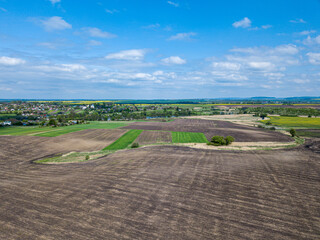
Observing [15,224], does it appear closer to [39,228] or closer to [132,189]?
[39,228]

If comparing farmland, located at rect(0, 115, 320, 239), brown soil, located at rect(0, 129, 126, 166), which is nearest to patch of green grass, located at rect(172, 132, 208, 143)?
brown soil, located at rect(0, 129, 126, 166)

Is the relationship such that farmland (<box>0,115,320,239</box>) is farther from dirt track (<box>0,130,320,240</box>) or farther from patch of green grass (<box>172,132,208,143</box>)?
patch of green grass (<box>172,132,208,143</box>)

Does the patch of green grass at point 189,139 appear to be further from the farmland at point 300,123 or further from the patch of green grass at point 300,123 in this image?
the farmland at point 300,123

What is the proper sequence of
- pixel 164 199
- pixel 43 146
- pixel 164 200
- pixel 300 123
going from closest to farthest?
1. pixel 164 200
2. pixel 164 199
3. pixel 43 146
4. pixel 300 123

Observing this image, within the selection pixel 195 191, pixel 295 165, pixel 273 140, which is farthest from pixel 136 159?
pixel 273 140

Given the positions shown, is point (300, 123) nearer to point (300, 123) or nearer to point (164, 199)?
point (300, 123)

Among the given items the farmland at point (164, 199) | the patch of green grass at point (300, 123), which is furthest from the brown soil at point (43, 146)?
the patch of green grass at point (300, 123)

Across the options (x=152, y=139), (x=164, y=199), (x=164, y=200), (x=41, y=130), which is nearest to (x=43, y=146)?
(x=152, y=139)

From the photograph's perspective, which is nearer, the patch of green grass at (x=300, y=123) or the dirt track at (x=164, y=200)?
the dirt track at (x=164, y=200)
